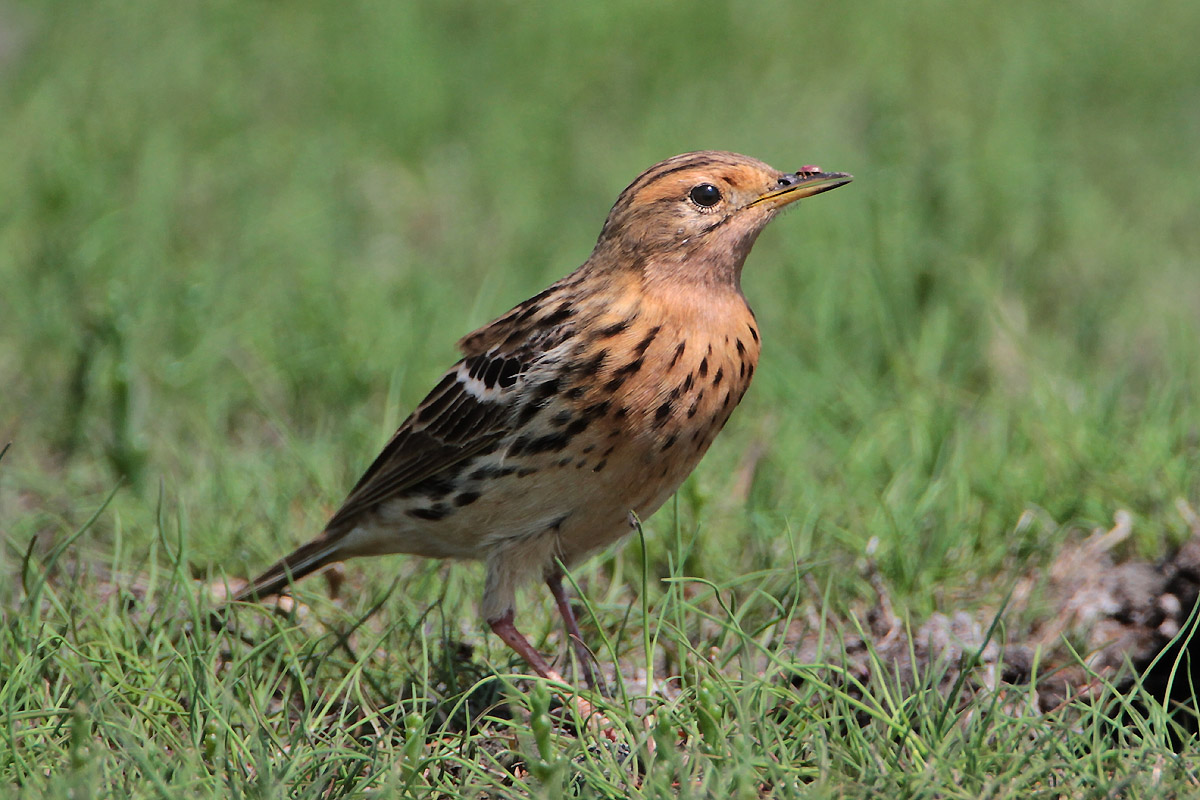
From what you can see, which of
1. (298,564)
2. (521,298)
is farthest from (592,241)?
(298,564)

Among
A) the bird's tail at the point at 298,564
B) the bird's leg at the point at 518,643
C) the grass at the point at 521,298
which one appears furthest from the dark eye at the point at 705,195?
the bird's tail at the point at 298,564

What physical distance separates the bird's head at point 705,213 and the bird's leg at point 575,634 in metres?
1.06

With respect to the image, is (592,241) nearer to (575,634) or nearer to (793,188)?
(793,188)

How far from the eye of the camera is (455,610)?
5.14 m

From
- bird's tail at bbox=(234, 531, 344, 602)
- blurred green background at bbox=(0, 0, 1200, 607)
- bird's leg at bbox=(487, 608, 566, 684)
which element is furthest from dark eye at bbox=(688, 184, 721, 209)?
bird's tail at bbox=(234, 531, 344, 602)

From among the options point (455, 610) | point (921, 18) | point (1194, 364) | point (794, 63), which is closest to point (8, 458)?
point (455, 610)

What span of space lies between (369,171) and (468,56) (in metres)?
1.92

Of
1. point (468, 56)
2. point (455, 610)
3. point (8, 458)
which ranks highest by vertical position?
point (468, 56)

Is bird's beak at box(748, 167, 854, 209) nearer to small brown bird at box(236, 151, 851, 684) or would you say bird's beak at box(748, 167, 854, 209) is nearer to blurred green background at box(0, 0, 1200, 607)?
small brown bird at box(236, 151, 851, 684)

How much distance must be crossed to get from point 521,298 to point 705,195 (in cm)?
292

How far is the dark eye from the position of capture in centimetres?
480

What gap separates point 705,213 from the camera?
480 cm

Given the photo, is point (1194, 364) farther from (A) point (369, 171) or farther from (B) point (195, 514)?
(A) point (369, 171)

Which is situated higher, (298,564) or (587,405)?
(587,405)
